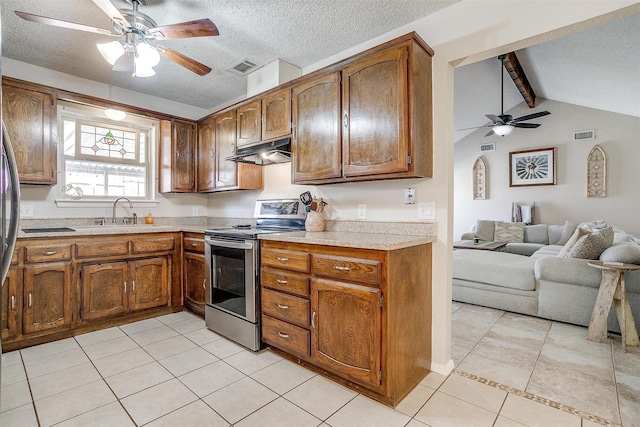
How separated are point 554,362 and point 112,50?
13.0 feet

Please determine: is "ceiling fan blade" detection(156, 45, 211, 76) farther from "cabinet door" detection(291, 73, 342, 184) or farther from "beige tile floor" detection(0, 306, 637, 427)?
"beige tile floor" detection(0, 306, 637, 427)

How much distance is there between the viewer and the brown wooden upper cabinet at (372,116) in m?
2.10

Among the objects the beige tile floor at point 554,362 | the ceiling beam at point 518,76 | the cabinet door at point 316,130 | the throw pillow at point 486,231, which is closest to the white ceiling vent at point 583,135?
the ceiling beam at point 518,76

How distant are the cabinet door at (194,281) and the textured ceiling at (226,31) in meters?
1.95

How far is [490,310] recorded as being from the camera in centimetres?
351

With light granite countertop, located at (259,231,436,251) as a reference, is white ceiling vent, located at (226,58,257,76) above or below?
above

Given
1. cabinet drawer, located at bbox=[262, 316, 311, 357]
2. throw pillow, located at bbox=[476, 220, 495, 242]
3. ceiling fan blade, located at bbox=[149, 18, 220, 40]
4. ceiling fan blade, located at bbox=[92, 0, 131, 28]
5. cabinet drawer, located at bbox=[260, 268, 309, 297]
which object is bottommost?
cabinet drawer, located at bbox=[262, 316, 311, 357]

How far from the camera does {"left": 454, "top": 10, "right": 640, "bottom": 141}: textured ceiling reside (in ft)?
10.5

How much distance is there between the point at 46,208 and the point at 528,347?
15.2 feet

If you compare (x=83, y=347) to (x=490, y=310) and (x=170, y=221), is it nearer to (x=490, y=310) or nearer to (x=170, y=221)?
(x=170, y=221)

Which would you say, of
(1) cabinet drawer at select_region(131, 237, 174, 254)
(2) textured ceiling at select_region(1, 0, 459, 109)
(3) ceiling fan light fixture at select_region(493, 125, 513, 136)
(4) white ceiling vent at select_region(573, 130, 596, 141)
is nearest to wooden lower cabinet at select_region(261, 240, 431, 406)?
(1) cabinet drawer at select_region(131, 237, 174, 254)

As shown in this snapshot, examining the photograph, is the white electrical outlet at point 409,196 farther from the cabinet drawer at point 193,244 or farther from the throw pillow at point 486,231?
the throw pillow at point 486,231

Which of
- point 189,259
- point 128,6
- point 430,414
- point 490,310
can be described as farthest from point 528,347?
point 128,6

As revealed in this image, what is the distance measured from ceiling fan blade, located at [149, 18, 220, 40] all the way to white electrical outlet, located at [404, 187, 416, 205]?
66.5 inches
